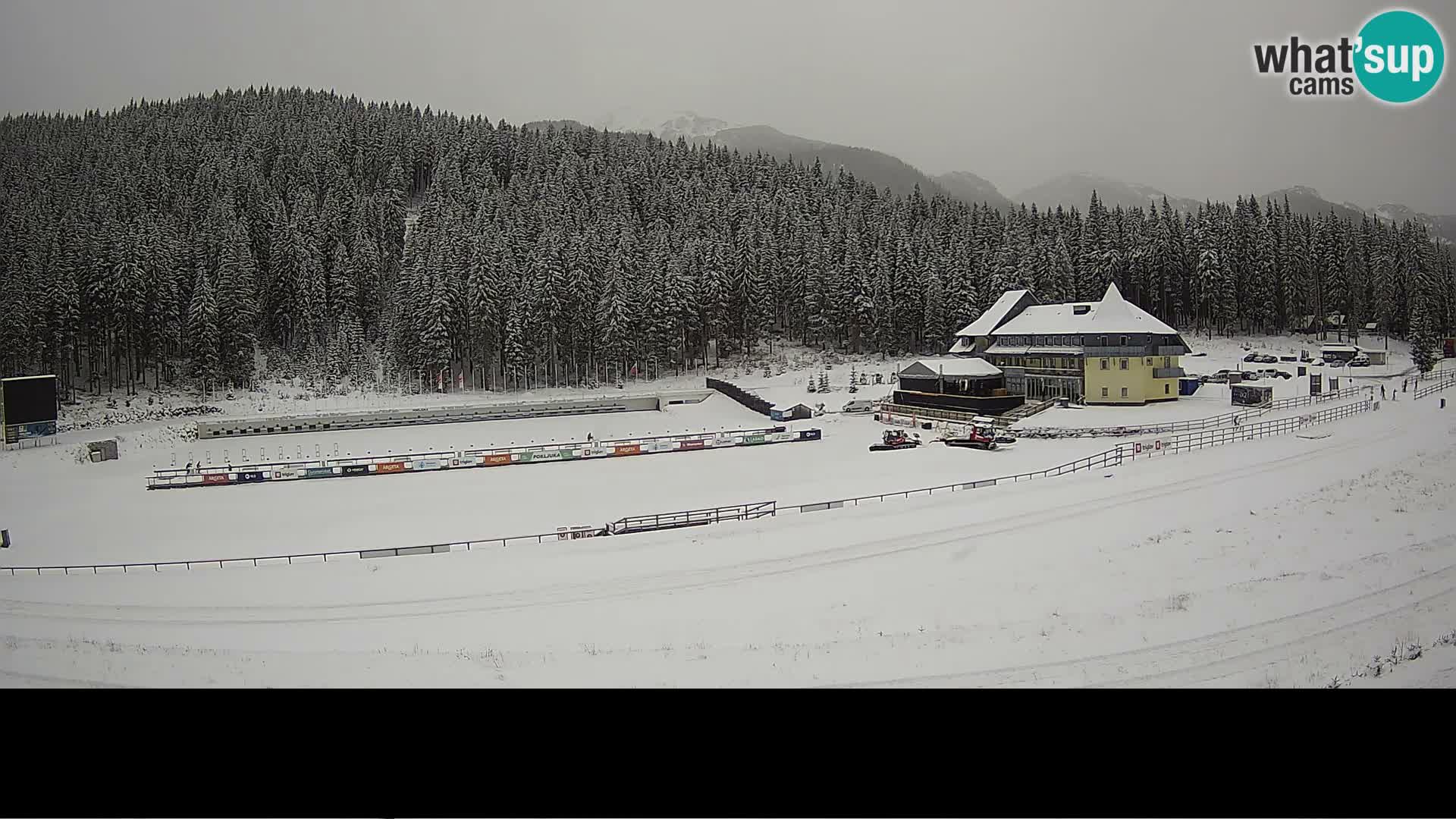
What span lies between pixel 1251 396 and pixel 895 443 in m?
9.23

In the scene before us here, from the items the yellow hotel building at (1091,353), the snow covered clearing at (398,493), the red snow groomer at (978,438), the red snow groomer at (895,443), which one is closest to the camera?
the snow covered clearing at (398,493)

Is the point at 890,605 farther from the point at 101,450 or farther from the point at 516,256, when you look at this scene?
the point at 516,256

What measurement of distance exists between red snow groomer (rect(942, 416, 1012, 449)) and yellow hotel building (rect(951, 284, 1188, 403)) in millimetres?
4653

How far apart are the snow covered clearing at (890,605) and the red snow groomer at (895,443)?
8.77 m

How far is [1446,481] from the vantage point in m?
5.21

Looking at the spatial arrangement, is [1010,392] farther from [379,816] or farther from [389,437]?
[379,816]

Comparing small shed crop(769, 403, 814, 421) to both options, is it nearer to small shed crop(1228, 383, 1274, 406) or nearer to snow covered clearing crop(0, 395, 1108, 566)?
snow covered clearing crop(0, 395, 1108, 566)

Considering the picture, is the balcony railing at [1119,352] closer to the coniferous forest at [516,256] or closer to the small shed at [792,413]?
the coniferous forest at [516,256]

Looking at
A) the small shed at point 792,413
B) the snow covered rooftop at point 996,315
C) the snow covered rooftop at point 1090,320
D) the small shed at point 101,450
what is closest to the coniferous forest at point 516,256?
the small shed at point 101,450

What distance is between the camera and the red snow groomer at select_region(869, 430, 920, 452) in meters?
17.8

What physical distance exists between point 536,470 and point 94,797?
13194mm

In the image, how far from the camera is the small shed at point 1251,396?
19.0m

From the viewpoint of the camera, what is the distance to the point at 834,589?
6.59 meters

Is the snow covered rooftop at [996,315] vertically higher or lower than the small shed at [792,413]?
higher
